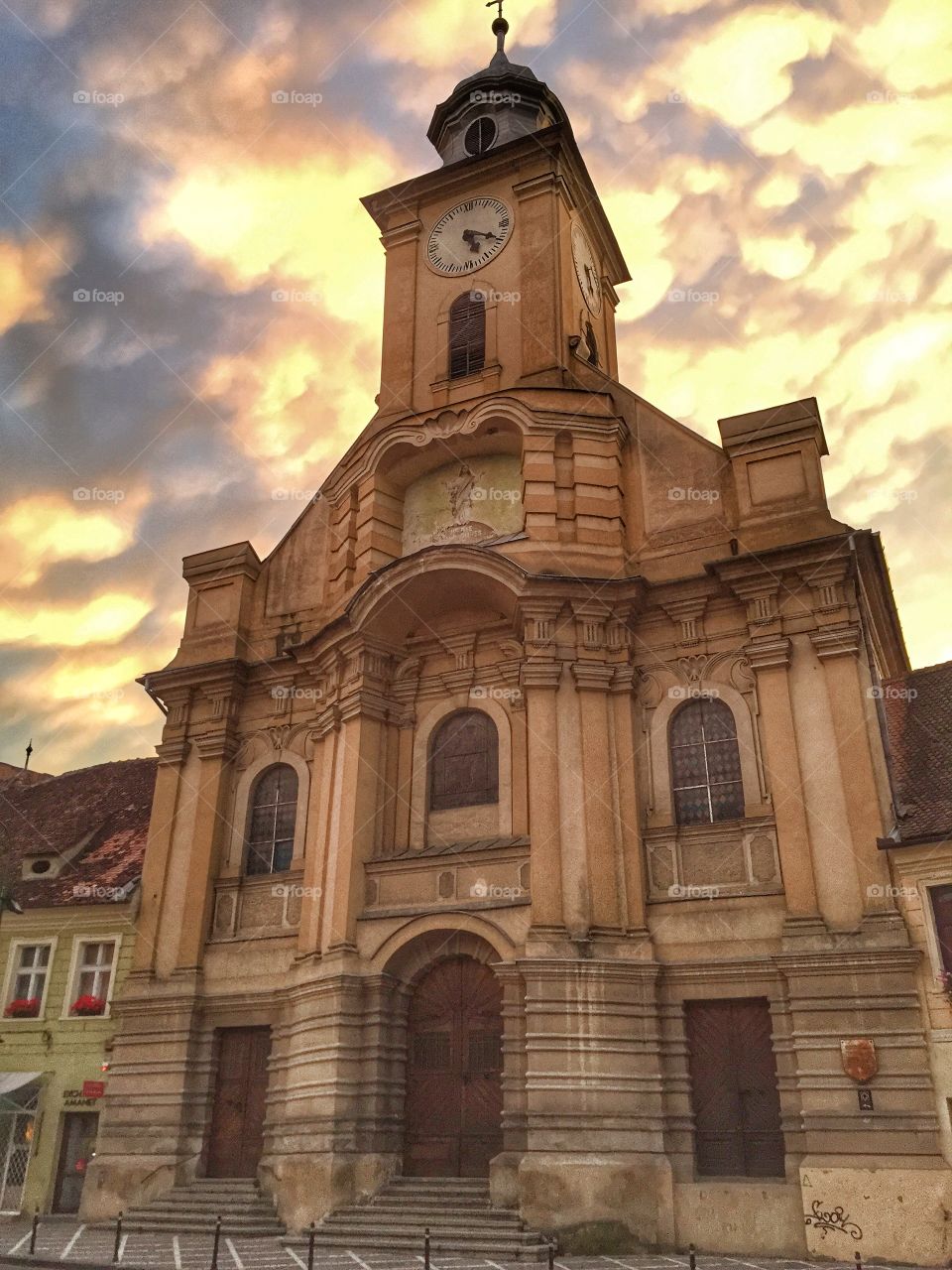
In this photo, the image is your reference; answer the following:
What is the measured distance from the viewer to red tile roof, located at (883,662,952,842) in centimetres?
1670

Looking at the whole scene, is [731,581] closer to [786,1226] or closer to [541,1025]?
[541,1025]

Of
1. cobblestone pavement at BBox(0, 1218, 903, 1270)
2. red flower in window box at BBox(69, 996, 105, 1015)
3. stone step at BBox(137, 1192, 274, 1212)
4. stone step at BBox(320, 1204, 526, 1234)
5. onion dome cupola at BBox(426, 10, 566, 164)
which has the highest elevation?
onion dome cupola at BBox(426, 10, 566, 164)

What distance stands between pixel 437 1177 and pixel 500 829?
18.3 feet

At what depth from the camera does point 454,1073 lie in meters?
18.3

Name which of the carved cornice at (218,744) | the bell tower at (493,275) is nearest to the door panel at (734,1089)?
the carved cornice at (218,744)

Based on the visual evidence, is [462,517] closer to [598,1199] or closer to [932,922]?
[932,922]

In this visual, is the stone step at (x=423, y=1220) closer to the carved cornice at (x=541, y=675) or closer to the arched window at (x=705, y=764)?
the arched window at (x=705, y=764)

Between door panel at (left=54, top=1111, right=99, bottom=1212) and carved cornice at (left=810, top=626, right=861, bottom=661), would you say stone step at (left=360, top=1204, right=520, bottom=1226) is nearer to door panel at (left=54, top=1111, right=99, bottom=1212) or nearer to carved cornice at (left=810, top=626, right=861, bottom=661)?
door panel at (left=54, top=1111, right=99, bottom=1212)

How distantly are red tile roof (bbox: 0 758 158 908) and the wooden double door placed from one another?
26.3ft

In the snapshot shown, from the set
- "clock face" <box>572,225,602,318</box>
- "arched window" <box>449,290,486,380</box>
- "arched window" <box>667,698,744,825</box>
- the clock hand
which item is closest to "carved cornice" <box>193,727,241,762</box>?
"arched window" <box>449,290,486,380</box>

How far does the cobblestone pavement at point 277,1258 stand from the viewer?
13984 mm

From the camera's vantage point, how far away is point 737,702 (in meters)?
18.8

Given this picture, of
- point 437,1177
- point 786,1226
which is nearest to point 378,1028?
point 437,1177

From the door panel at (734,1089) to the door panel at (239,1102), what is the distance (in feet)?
25.6
